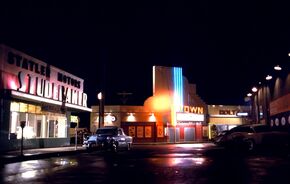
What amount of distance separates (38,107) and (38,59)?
4.07 metres

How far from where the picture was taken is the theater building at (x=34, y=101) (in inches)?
Answer: 1100

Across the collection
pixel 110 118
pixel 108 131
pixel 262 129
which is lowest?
pixel 108 131

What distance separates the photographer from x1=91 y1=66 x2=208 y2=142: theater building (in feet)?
184

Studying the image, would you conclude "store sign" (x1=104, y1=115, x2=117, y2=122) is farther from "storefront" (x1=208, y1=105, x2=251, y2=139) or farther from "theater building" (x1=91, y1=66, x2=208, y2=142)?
"storefront" (x1=208, y1=105, x2=251, y2=139)

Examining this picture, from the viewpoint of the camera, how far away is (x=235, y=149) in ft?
99.9

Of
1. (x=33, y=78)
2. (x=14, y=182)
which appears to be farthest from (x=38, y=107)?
(x=14, y=182)

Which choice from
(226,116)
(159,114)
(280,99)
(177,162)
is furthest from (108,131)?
(226,116)

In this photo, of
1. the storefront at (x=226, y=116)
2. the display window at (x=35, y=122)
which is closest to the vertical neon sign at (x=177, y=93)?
the storefront at (x=226, y=116)

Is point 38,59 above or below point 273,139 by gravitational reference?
above

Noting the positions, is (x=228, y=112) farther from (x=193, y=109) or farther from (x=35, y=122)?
(x=35, y=122)

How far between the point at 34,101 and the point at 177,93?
97.6ft

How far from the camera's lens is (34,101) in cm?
3189

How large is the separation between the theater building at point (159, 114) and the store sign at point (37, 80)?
52.2 ft

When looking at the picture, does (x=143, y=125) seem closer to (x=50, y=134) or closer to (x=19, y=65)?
(x=50, y=134)
